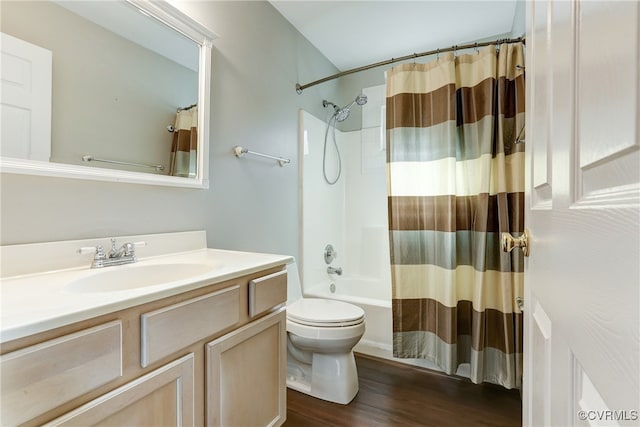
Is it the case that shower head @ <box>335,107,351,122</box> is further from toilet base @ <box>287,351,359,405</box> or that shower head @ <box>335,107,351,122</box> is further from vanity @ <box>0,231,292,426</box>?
toilet base @ <box>287,351,359,405</box>

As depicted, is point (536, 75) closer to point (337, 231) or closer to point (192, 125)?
point (192, 125)

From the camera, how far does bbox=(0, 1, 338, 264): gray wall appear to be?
3.20 feet

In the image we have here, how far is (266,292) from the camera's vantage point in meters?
1.13

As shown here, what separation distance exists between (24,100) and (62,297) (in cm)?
68

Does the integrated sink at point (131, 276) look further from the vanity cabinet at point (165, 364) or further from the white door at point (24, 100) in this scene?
the white door at point (24, 100)

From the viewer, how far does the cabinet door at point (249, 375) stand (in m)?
0.94

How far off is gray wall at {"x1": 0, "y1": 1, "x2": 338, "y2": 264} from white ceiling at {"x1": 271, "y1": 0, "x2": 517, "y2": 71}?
16 centimetres

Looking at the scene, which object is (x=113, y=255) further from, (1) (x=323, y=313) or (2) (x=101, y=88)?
(1) (x=323, y=313)

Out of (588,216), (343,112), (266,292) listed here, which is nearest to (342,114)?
(343,112)

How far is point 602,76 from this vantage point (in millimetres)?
348

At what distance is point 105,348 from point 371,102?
2.68 m

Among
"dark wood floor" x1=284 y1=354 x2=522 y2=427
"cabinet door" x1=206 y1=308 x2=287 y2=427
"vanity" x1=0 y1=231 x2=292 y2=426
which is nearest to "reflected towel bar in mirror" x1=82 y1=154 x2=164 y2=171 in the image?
"vanity" x1=0 y1=231 x2=292 y2=426

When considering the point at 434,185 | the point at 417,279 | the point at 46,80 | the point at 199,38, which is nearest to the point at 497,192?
the point at 434,185

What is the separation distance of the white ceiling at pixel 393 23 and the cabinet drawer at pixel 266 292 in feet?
5.77
